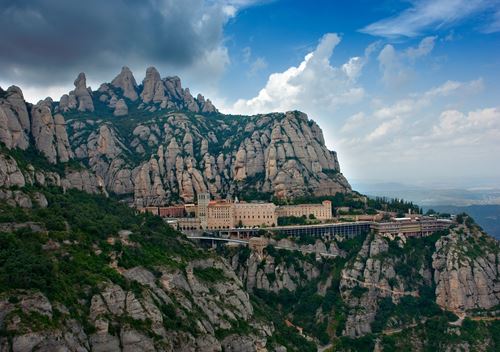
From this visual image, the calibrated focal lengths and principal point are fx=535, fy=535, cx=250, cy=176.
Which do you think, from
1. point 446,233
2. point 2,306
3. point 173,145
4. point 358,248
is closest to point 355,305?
point 358,248

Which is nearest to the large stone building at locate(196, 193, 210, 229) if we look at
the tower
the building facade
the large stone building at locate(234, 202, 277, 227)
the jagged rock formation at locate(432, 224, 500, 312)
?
the tower

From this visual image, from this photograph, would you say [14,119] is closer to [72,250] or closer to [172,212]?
[72,250]

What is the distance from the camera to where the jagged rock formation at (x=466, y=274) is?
4616 inches

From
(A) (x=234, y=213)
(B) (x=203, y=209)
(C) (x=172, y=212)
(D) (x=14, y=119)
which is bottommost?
(A) (x=234, y=213)

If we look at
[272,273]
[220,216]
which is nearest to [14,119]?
[220,216]

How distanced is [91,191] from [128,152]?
5978 centimetres

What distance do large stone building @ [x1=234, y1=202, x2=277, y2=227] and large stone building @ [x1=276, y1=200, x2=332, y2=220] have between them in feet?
15.5

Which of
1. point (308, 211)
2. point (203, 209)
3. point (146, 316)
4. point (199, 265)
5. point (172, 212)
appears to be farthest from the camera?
point (172, 212)

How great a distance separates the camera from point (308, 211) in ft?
500

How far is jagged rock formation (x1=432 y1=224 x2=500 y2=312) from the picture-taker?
385 ft

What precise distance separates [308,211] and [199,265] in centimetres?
5879

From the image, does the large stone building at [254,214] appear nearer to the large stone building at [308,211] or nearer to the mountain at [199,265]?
the large stone building at [308,211]

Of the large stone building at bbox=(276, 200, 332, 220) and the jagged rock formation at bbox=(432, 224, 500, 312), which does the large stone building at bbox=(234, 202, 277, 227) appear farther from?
the jagged rock formation at bbox=(432, 224, 500, 312)

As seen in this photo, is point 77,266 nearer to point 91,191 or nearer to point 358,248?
point 91,191
